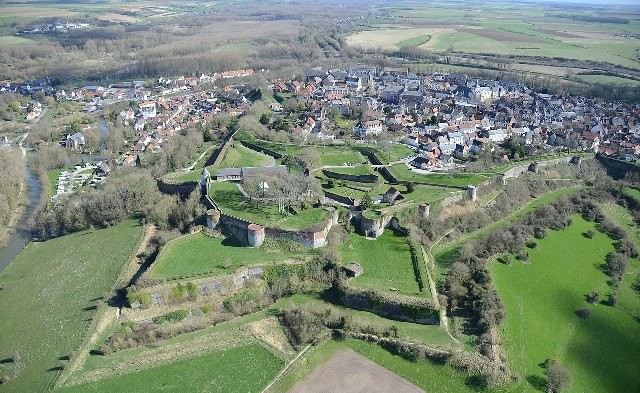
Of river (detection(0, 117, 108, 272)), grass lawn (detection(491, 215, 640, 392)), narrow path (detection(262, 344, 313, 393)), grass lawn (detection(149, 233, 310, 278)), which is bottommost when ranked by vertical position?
river (detection(0, 117, 108, 272))

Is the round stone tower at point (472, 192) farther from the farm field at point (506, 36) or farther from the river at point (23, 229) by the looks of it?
the farm field at point (506, 36)

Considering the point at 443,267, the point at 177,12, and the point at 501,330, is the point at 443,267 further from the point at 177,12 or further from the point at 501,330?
the point at 177,12

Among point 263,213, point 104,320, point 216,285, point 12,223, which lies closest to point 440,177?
point 263,213

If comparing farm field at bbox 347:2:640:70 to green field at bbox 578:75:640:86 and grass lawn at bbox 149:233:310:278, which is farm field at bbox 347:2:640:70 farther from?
grass lawn at bbox 149:233:310:278

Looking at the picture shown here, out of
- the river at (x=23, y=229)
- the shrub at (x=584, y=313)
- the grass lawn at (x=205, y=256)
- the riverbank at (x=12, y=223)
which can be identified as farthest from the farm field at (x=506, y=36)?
the grass lawn at (x=205, y=256)

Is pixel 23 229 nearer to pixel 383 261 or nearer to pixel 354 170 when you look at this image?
pixel 354 170

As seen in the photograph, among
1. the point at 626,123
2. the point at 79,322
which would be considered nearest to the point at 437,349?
the point at 79,322

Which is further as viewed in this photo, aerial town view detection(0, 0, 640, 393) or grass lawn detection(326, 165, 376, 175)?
grass lawn detection(326, 165, 376, 175)

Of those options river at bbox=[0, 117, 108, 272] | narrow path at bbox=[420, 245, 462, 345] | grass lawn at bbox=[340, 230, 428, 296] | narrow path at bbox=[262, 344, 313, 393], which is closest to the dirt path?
narrow path at bbox=[262, 344, 313, 393]
